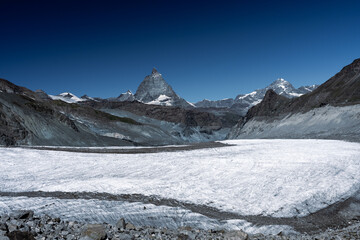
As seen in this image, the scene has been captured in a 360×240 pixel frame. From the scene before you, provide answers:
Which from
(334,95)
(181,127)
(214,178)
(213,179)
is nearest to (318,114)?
(334,95)

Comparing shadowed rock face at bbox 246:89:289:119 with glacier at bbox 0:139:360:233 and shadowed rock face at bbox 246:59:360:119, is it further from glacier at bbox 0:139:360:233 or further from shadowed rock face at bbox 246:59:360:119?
glacier at bbox 0:139:360:233

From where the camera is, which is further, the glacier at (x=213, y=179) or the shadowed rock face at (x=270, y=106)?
the shadowed rock face at (x=270, y=106)

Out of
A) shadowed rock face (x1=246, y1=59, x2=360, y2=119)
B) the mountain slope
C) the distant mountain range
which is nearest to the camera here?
the distant mountain range

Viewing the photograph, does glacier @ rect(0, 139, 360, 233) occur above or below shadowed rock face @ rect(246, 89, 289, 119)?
below

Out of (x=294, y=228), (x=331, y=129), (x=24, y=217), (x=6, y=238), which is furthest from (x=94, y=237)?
(x=331, y=129)

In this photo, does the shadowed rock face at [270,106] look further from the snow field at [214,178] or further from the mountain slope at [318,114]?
the snow field at [214,178]

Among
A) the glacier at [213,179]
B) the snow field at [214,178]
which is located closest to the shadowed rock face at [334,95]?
the glacier at [213,179]

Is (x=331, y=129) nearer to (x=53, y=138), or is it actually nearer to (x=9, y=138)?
(x=53, y=138)

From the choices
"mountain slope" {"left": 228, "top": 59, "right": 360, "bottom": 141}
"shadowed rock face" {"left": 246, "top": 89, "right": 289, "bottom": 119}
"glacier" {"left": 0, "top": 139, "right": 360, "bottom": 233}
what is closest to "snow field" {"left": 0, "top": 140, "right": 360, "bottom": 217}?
"glacier" {"left": 0, "top": 139, "right": 360, "bottom": 233}

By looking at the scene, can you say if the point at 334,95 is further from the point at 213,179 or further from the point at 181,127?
the point at 181,127
